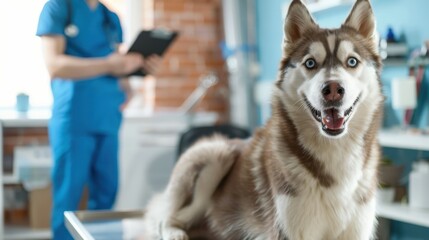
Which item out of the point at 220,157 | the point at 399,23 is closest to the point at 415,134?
the point at 399,23

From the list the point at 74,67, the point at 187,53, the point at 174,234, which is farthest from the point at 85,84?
the point at 187,53

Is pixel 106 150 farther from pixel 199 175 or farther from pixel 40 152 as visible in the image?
pixel 40 152

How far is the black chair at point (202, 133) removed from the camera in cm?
340

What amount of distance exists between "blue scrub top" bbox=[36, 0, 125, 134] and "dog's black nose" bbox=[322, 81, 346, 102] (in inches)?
54.8

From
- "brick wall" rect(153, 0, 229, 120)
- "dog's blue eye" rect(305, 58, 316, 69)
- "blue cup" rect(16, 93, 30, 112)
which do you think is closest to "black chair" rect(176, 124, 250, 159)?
"brick wall" rect(153, 0, 229, 120)

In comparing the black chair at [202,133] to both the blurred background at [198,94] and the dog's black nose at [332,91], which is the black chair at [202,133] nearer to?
the blurred background at [198,94]

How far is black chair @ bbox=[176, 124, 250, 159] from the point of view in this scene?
3398mm

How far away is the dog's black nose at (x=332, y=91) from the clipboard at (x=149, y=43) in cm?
148

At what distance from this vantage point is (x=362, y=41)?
1.38 meters

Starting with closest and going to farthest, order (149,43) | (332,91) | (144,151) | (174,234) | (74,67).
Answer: (332,91) → (174,234) → (74,67) → (149,43) → (144,151)

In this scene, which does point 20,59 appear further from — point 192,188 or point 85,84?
point 192,188

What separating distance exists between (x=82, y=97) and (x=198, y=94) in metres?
1.67

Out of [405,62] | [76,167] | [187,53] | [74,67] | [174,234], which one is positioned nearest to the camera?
[174,234]

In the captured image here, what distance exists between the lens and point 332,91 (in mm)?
1239
